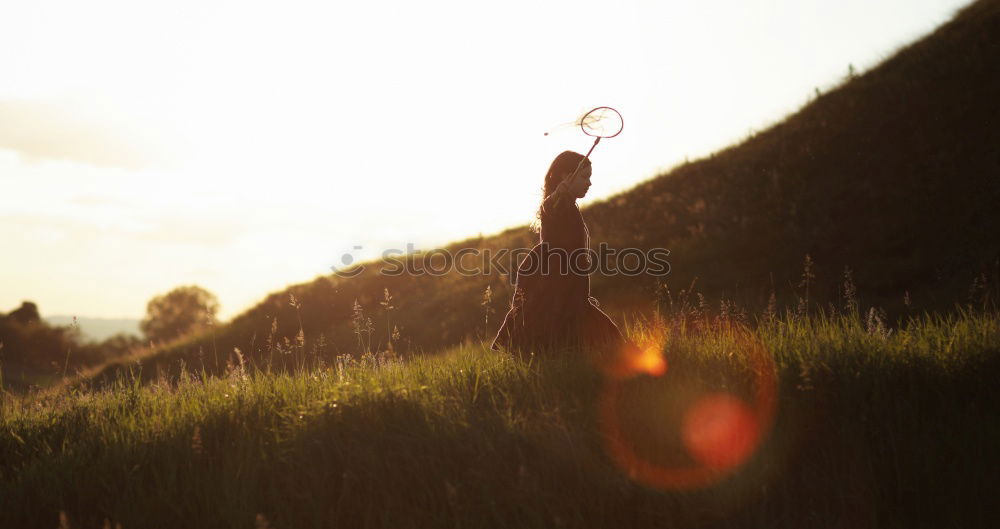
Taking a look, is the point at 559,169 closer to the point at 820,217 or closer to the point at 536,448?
→ the point at 536,448

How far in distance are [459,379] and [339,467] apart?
1353mm

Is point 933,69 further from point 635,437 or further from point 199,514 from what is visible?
point 199,514

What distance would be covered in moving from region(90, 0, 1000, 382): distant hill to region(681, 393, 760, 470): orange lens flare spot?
8948mm

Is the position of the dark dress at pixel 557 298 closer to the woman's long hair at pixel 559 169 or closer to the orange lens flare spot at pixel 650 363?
the woman's long hair at pixel 559 169

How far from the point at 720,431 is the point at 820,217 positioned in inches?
624

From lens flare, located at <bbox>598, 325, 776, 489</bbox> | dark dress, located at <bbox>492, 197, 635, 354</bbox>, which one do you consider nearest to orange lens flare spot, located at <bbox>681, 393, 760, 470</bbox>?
lens flare, located at <bbox>598, 325, 776, 489</bbox>

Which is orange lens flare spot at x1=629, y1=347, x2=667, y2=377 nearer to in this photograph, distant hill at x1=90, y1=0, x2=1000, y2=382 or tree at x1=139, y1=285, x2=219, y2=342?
distant hill at x1=90, y1=0, x2=1000, y2=382

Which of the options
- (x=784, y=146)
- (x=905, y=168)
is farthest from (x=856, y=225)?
(x=784, y=146)

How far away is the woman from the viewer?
7.14 meters

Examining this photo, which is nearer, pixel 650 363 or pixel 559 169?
pixel 650 363

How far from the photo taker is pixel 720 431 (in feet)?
17.2

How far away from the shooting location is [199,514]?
191 inches

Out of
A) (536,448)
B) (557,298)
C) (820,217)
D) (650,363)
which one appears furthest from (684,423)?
(820,217)

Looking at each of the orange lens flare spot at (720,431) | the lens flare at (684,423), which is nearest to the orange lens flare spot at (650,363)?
the lens flare at (684,423)
